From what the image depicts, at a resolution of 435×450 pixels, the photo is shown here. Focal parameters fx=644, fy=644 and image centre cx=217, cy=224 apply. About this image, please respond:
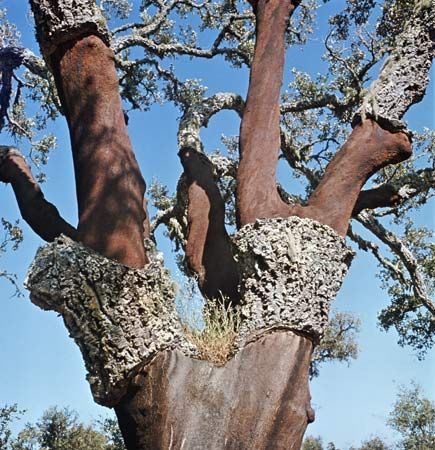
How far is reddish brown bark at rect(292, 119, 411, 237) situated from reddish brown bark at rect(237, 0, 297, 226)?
0.23m

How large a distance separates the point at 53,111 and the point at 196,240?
4986mm

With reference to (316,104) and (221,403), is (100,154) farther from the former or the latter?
(316,104)

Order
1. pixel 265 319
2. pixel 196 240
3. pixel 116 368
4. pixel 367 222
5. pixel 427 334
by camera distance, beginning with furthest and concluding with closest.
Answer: pixel 427 334
pixel 367 222
pixel 196 240
pixel 265 319
pixel 116 368

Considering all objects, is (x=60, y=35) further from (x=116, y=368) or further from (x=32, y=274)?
(x=116, y=368)

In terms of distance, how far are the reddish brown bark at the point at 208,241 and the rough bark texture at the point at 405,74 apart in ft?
4.36

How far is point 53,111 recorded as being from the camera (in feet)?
29.7

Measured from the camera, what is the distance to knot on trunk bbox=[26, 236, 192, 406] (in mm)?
3285

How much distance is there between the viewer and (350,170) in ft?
13.3

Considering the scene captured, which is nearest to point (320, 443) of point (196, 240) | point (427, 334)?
point (427, 334)

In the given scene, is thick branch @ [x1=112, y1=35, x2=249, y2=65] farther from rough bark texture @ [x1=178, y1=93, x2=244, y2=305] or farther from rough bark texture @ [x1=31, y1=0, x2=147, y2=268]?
rough bark texture @ [x1=31, y1=0, x2=147, y2=268]

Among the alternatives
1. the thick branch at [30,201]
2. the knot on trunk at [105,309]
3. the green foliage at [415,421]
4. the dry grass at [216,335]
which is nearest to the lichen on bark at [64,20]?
the thick branch at [30,201]

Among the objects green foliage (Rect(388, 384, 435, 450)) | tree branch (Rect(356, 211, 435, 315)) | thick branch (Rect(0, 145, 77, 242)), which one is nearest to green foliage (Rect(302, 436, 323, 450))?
green foliage (Rect(388, 384, 435, 450))

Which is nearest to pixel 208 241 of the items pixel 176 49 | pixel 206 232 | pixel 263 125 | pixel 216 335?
pixel 206 232

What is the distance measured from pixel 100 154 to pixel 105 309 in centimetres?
97
